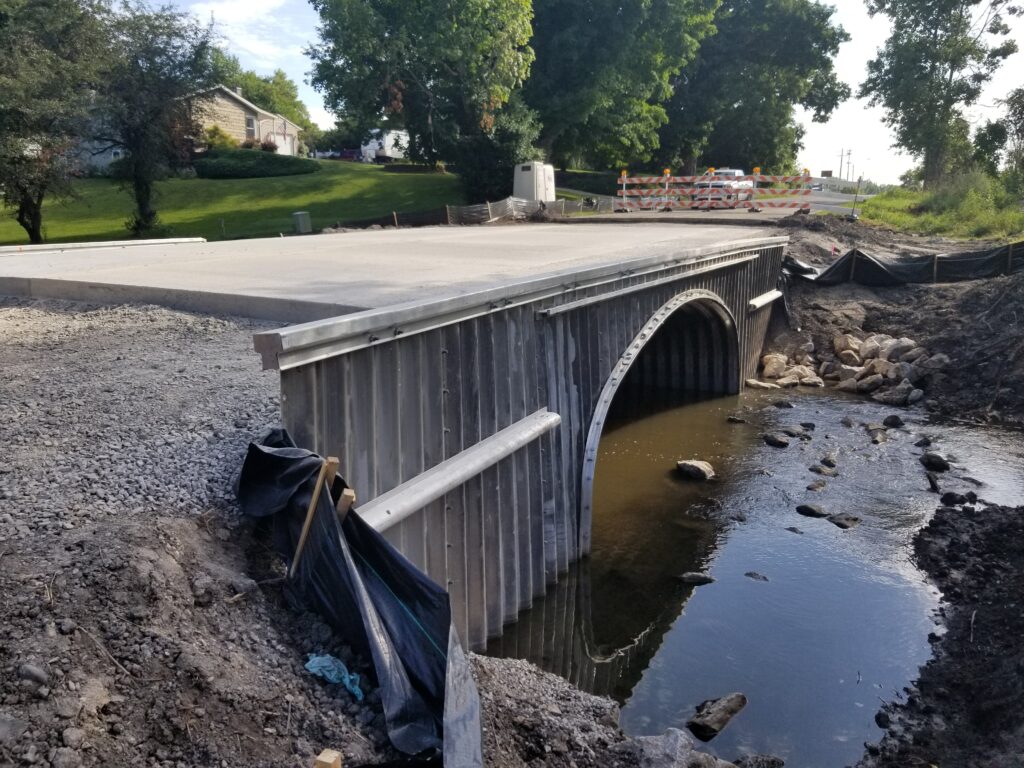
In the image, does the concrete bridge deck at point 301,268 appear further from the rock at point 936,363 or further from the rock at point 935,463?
the rock at point 935,463

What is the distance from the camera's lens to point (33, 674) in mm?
4094

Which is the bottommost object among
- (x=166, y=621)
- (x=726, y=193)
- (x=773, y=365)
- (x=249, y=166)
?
(x=773, y=365)

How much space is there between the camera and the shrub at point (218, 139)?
5162 centimetres

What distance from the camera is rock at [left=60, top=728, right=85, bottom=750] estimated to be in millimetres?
3885

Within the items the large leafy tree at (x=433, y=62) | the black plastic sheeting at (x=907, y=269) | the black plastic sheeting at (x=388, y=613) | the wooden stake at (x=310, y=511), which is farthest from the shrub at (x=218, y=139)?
the wooden stake at (x=310, y=511)

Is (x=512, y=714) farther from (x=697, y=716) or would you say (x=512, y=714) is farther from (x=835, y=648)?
(x=835, y=648)

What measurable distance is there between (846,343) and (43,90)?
78.5 ft

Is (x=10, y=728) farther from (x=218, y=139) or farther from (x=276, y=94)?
(x=276, y=94)

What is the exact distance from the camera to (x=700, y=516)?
13.5 meters

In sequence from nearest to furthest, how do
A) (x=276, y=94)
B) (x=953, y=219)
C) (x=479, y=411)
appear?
(x=479, y=411) < (x=953, y=219) < (x=276, y=94)

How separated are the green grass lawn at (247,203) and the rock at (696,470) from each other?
20.7 m

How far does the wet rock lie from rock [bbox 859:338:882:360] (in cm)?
583

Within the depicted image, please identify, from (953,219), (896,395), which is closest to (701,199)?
(953,219)

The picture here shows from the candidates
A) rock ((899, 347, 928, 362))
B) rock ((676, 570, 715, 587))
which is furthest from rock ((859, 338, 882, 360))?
rock ((676, 570, 715, 587))
